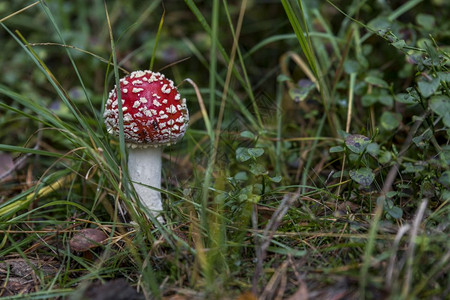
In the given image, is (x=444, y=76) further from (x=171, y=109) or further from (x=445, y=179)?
(x=171, y=109)

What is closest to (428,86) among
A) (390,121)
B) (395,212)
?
(395,212)

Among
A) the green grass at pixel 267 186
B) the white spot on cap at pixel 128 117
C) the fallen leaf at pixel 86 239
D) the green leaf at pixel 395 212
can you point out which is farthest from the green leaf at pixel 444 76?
the fallen leaf at pixel 86 239

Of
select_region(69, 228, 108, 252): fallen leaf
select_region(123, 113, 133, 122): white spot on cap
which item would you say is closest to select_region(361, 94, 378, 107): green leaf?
select_region(123, 113, 133, 122): white spot on cap

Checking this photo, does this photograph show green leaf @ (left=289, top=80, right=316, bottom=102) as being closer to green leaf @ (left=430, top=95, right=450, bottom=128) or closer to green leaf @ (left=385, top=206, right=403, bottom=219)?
green leaf @ (left=430, top=95, right=450, bottom=128)

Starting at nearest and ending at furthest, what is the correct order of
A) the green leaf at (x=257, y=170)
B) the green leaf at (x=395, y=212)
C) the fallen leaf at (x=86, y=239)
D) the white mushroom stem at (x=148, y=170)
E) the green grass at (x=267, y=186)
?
the green grass at (x=267, y=186)
the green leaf at (x=395, y=212)
the fallen leaf at (x=86, y=239)
the green leaf at (x=257, y=170)
the white mushroom stem at (x=148, y=170)

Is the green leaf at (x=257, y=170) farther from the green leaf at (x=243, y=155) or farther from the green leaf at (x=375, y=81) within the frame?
the green leaf at (x=375, y=81)

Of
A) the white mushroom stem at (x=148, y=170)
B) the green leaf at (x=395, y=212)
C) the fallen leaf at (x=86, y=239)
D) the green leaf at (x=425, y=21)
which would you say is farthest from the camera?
the green leaf at (x=425, y=21)

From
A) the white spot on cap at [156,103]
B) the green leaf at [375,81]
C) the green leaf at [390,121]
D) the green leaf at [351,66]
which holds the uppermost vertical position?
the white spot on cap at [156,103]
